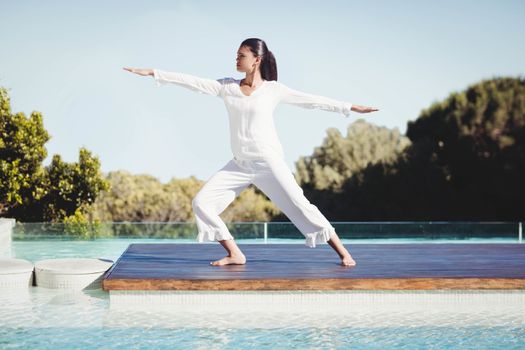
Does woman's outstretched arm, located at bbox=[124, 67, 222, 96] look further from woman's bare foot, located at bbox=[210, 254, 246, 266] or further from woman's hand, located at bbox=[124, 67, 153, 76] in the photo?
woman's bare foot, located at bbox=[210, 254, 246, 266]

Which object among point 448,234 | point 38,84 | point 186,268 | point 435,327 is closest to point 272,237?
point 448,234

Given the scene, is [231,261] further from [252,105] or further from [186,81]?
[186,81]

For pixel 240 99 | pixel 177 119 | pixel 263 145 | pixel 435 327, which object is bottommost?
pixel 435 327

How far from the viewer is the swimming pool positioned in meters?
4.10

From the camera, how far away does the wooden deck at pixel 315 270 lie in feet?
15.8

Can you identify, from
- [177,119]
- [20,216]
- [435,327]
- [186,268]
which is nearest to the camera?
[435,327]

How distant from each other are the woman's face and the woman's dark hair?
0.09 feet

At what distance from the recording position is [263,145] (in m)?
5.05

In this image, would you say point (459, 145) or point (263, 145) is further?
point (459, 145)

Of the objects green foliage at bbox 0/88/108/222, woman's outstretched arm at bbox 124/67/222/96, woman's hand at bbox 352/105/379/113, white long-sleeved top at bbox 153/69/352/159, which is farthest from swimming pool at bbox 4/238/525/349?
green foliage at bbox 0/88/108/222

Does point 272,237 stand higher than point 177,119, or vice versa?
point 177,119

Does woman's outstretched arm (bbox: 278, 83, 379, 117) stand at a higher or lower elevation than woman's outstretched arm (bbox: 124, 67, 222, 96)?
lower

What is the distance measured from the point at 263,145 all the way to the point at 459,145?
14720 millimetres

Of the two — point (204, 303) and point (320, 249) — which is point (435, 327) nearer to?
point (204, 303)
